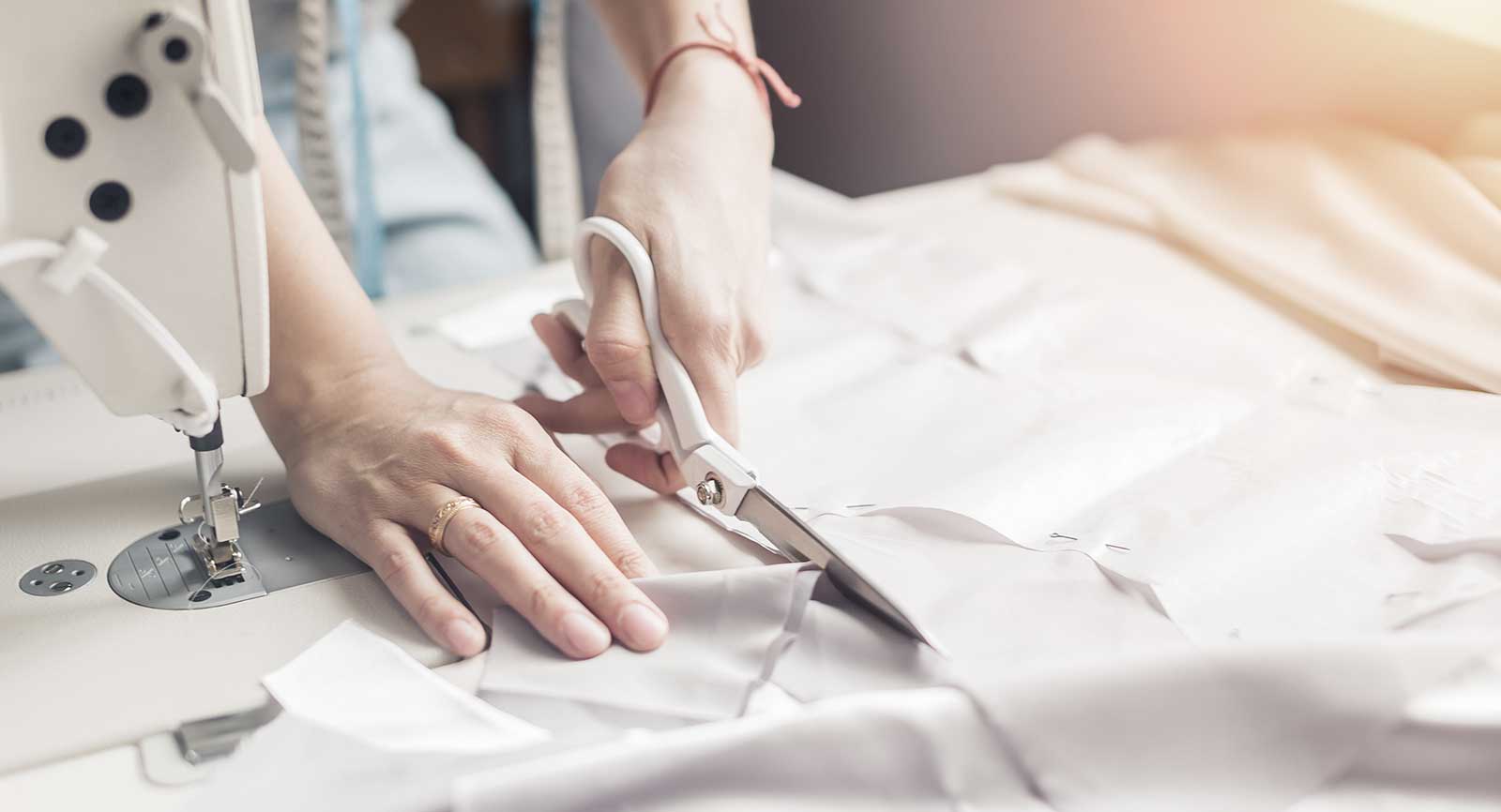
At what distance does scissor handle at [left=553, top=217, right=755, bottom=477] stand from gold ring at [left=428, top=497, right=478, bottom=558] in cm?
13

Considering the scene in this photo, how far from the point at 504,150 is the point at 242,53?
2.02 m

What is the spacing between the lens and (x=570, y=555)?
0.65 meters

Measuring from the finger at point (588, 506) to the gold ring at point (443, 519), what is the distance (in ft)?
0.15

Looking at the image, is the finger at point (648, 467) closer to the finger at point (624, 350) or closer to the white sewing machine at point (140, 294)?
the finger at point (624, 350)

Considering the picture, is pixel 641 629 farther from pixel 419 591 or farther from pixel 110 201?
pixel 110 201

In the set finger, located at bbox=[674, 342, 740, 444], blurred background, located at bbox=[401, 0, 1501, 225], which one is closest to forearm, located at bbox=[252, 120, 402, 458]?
finger, located at bbox=[674, 342, 740, 444]

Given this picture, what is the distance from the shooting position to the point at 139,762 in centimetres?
56

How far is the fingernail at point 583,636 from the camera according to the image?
0.61m

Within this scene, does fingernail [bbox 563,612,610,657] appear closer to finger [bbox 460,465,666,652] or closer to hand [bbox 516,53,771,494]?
finger [bbox 460,465,666,652]

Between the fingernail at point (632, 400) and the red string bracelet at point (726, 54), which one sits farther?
the red string bracelet at point (726, 54)

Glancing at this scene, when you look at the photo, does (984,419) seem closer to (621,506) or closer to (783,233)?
(621,506)

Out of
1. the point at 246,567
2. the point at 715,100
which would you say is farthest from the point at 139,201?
the point at 715,100

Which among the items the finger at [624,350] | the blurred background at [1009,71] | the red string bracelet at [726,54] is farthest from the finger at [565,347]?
the blurred background at [1009,71]

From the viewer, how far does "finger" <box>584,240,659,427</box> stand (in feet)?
2.43
